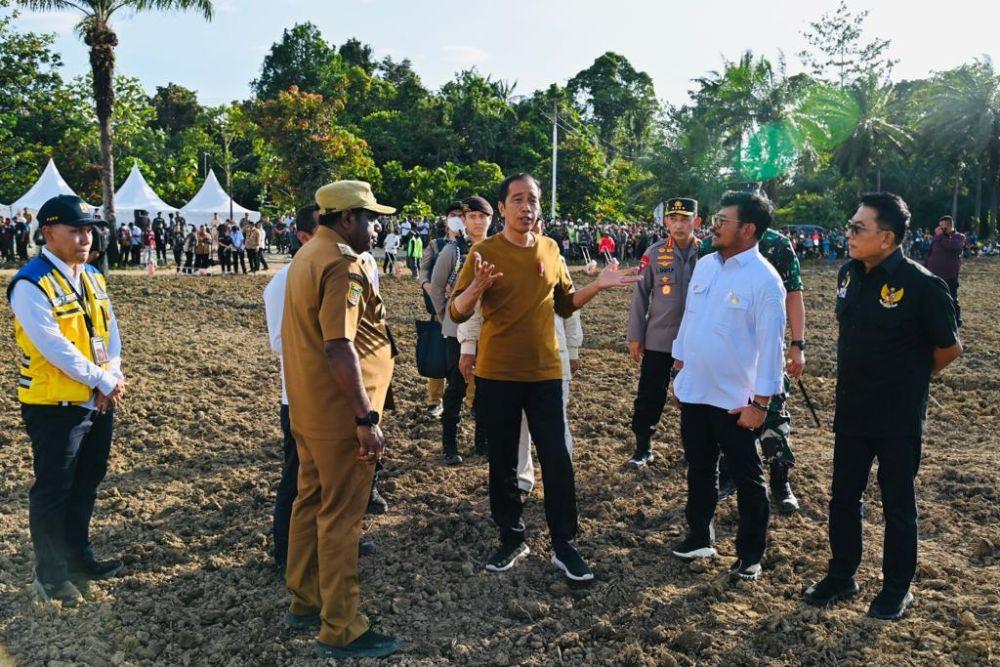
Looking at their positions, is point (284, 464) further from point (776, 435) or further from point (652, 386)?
point (776, 435)

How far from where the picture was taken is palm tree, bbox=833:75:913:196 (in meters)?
42.0

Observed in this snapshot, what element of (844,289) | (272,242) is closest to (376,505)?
(844,289)

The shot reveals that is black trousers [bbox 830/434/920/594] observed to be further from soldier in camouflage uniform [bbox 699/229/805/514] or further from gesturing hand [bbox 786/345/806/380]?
gesturing hand [bbox 786/345/806/380]

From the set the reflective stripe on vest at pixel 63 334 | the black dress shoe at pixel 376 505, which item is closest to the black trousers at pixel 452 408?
the black dress shoe at pixel 376 505

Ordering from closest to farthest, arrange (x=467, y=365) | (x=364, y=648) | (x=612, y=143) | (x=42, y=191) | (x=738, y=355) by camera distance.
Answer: (x=364, y=648)
(x=738, y=355)
(x=467, y=365)
(x=42, y=191)
(x=612, y=143)

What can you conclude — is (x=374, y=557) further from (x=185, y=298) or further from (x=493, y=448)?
(x=185, y=298)

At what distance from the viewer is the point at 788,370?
4.96 m

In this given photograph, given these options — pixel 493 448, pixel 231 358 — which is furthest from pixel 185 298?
pixel 493 448

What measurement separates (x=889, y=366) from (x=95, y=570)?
3.94 meters

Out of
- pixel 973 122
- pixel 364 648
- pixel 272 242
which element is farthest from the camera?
pixel 973 122

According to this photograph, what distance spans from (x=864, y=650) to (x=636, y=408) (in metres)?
2.53

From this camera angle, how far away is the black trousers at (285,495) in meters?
3.96

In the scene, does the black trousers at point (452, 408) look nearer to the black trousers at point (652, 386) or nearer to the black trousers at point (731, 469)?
the black trousers at point (652, 386)

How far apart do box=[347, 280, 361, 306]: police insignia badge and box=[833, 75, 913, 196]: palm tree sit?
44698 millimetres
